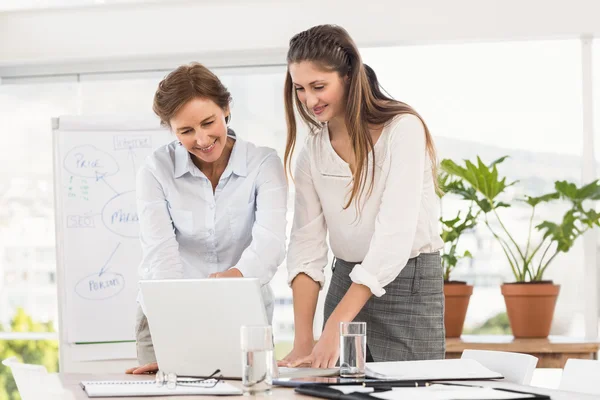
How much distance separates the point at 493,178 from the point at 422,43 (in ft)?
2.64

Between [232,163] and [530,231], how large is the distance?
6.72ft

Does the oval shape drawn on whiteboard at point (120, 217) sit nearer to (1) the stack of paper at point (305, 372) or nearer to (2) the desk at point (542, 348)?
(2) the desk at point (542, 348)

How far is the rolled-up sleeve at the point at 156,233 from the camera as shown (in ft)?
7.50

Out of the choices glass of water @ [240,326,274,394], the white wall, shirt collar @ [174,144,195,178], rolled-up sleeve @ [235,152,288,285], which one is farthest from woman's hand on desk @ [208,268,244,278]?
the white wall

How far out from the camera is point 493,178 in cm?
382

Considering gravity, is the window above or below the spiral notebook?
above

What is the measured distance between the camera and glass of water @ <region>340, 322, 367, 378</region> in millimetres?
1741

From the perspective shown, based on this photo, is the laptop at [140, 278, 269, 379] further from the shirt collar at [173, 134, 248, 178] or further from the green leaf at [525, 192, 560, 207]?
the green leaf at [525, 192, 560, 207]

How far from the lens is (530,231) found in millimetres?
3998

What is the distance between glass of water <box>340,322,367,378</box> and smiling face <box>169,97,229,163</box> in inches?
32.0

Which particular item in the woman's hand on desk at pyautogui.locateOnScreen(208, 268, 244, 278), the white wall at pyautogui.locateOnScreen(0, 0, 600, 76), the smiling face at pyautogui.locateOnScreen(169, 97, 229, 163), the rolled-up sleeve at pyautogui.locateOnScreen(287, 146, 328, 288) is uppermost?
the white wall at pyautogui.locateOnScreen(0, 0, 600, 76)

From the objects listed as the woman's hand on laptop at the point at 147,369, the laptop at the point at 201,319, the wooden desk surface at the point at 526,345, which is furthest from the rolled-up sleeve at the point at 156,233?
the wooden desk surface at the point at 526,345

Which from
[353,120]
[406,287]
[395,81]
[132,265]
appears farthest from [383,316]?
[395,81]

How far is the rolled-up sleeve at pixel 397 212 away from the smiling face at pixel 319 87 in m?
0.18
